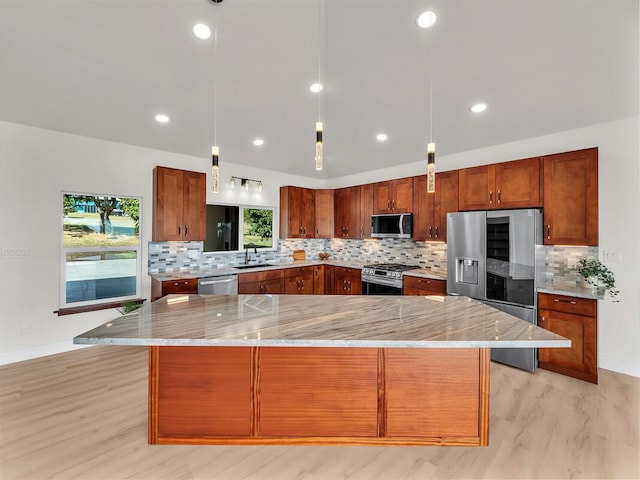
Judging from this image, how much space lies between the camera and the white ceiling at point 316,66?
170 cm

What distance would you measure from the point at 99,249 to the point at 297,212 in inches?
118

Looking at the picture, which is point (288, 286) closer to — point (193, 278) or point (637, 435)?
point (193, 278)

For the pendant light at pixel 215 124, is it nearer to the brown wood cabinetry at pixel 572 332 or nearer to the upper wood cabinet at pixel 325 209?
the upper wood cabinet at pixel 325 209

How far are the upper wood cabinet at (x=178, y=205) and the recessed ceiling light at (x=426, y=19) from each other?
339 centimetres

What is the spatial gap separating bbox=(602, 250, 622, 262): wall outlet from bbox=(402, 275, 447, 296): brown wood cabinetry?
160cm

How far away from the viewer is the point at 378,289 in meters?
4.50

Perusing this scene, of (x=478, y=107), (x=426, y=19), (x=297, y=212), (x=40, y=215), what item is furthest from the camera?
(x=297, y=212)

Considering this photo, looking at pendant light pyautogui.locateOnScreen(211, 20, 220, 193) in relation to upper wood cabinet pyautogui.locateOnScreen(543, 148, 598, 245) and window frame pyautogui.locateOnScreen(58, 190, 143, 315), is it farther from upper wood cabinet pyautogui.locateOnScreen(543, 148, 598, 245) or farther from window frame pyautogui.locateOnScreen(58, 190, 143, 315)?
upper wood cabinet pyautogui.locateOnScreen(543, 148, 598, 245)

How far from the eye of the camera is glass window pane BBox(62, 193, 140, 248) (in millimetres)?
3611

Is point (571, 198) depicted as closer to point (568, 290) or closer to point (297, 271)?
point (568, 290)

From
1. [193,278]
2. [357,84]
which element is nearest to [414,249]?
[357,84]

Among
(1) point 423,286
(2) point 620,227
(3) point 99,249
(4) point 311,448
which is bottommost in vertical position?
(4) point 311,448

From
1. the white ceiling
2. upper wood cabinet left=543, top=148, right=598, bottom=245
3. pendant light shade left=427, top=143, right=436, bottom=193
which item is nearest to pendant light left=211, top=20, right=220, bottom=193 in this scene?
the white ceiling

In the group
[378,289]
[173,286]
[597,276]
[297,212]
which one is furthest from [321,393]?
[297,212]
